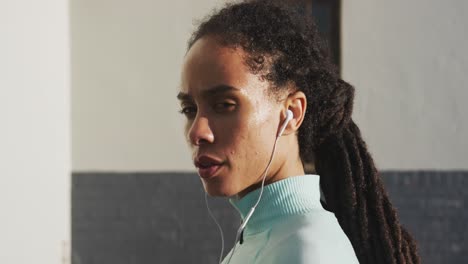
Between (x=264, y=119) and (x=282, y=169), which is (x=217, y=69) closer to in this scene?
(x=264, y=119)

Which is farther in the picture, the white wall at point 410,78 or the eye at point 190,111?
the white wall at point 410,78

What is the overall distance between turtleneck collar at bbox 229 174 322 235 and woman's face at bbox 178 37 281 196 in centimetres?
7

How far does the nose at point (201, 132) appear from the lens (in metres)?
1.45

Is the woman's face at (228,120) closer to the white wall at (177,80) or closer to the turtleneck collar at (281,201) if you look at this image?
the turtleneck collar at (281,201)

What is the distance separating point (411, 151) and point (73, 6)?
8.12 ft

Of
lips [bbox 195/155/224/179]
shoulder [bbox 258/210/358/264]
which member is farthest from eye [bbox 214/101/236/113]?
shoulder [bbox 258/210/358/264]

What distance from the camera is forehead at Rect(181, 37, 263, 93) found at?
4.75 ft

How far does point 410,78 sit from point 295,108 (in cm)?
341

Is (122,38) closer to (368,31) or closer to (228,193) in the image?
(368,31)

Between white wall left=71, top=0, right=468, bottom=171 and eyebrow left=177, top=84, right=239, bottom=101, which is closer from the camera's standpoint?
eyebrow left=177, top=84, right=239, bottom=101

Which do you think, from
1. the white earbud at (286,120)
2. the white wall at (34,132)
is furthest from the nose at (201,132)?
the white wall at (34,132)

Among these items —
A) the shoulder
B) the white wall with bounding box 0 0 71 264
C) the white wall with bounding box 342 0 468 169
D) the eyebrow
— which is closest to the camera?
the shoulder

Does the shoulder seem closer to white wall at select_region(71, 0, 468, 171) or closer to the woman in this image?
the woman

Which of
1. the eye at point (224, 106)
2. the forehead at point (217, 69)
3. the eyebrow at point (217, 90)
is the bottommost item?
the eye at point (224, 106)
